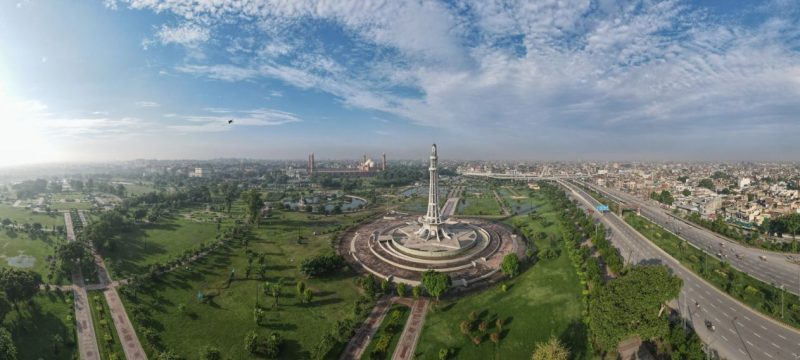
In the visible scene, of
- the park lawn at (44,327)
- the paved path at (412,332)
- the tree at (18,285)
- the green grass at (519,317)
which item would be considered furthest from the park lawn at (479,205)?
the tree at (18,285)

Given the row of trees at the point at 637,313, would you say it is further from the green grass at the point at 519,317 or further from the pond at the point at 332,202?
the pond at the point at 332,202

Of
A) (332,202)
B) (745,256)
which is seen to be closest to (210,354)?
(745,256)

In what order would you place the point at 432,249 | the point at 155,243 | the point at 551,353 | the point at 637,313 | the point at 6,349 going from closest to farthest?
the point at 551,353, the point at 6,349, the point at 637,313, the point at 432,249, the point at 155,243

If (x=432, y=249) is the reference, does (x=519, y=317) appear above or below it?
below

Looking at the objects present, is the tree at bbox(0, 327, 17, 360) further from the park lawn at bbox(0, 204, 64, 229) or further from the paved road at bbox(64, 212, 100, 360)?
the park lawn at bbox(0, 204, 64, 229)

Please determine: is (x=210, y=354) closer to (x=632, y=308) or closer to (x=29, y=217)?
(x=632, y=308)

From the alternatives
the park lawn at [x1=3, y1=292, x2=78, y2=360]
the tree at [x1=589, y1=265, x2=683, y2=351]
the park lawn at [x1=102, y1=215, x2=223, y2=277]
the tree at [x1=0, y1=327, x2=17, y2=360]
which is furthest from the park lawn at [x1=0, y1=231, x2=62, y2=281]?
the tree at [x1=589, y1=265, x2=683, y2=351]

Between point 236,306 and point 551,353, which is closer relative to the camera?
point 551,353

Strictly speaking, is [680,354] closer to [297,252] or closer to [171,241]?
[297,252]
